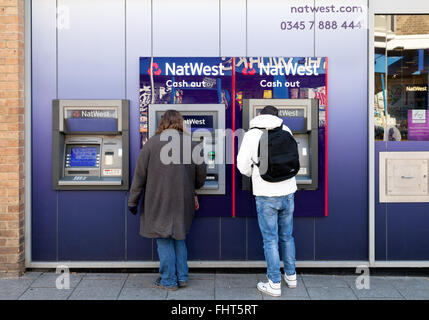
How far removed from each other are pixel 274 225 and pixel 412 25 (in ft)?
8.63

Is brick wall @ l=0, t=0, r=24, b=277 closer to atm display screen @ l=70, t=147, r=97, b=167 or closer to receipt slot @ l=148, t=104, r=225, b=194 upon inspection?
atm display screen @ l=70, t=147, r=97, b=167

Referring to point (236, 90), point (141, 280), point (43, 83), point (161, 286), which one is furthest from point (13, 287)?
point (236, 90)

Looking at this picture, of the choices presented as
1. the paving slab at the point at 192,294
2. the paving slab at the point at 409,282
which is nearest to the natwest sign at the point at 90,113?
the paving slab at the point at 192,294

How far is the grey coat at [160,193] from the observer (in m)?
4.09

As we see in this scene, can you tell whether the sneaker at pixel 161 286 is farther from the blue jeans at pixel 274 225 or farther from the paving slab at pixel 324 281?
the paving slab at pixel 324 281

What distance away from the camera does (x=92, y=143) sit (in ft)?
15.3

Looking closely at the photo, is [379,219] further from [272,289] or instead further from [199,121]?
[199,121]

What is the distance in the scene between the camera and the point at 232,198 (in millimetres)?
4711

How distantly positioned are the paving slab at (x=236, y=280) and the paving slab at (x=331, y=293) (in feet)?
1.91

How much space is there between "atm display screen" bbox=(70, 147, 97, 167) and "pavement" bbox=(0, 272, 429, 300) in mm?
1158

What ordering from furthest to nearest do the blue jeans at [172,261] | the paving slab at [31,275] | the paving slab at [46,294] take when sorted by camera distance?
the paving slab at [31,275], the blue jeans at [172,261], the paving slab at [46,294]

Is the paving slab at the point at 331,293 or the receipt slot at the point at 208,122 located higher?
the receipt slot at the point at 208,122

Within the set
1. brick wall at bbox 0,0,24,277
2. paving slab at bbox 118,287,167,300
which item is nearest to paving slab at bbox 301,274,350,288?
paving slab at bbox 118,287,167,300

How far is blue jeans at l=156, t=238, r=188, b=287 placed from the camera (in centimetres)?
421
